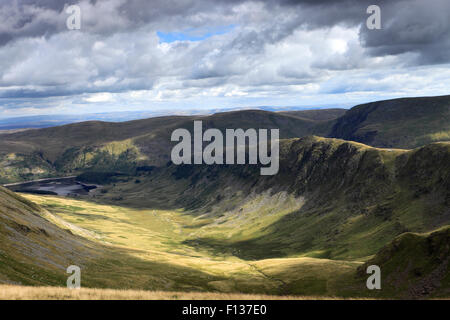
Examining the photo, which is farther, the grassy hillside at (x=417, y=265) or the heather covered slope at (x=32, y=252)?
the grassy hillside at (x=417, y=265)

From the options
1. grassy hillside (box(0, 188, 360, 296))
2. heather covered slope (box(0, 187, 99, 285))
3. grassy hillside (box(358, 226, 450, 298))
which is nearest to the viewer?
heather covered slope (box(0, 187, 99, 285))

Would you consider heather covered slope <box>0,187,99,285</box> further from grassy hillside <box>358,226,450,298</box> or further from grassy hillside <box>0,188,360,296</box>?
grassy hillside <box>358,226,450,298</box>

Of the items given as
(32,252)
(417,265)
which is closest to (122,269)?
(32,252)

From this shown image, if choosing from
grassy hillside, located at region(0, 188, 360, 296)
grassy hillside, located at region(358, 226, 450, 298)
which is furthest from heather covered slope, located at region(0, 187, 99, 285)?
grassy hillside, located at region(358, 226, 450, 298)

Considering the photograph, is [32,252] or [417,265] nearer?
[32,252]

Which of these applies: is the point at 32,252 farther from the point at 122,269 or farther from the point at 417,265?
the point at 417,265

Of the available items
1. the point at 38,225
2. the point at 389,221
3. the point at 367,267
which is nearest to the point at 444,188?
the point at 389,221

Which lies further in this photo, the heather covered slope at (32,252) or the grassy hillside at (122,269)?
the grassy hillside at (122,269)

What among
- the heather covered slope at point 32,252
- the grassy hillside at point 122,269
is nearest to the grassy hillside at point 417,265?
the grassy hillside at point 122,269

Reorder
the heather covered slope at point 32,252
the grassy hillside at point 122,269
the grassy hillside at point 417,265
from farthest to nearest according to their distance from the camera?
the grassy hillside at point 417,265
the grassy hillside at point 122,269
the heather covered slope at point 32,252

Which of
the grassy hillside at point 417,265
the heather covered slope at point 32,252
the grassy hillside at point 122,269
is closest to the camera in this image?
the heather covered slope at point 32,252

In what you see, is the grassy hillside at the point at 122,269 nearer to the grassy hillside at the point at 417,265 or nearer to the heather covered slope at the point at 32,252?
the heather covered slope at the point at 32,252
